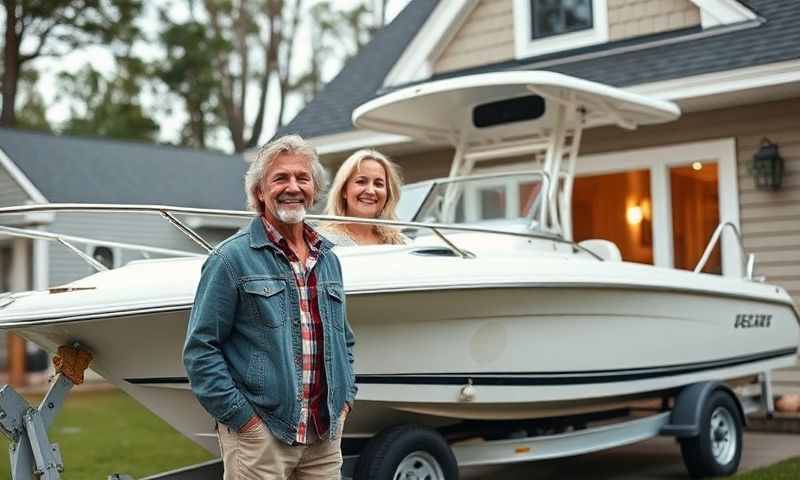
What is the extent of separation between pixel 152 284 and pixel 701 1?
664cm

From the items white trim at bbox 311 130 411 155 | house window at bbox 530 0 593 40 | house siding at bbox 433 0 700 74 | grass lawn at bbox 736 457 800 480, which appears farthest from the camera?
white trim at bbox 311 130 411 155

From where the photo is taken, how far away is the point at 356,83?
11852mm

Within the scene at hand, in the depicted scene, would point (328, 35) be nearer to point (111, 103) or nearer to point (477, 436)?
point (111, 103)

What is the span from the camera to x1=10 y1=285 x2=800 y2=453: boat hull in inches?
173

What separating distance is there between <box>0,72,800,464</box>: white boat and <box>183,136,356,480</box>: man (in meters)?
1.07

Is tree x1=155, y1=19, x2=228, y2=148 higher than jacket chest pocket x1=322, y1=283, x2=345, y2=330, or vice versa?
tree x1=155, y1=19, x2=228, y2=148

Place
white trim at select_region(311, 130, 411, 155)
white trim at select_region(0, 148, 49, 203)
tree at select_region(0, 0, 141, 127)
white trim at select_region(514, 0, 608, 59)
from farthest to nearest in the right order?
Answer: tree at select_region(0, 0, 141, 127) → white trim at select_region(0, 148, 49, 203) → white trim at select_region(311, 130, 411, 155) → white trim at select_region(514, 0, 608, 59)

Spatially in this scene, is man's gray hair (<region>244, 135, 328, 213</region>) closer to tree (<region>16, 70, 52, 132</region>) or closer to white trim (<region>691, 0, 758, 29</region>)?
white trim (<region>691, 0, 758, 29</region>)

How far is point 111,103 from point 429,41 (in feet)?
81.7

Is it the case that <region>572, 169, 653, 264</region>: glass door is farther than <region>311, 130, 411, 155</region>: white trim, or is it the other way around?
<region>572, 169, 653, 264</region>: glass door

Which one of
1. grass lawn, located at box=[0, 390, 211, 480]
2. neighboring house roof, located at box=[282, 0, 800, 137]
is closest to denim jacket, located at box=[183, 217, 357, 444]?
grass lawn, located at box=[0, 390, 211, 480]

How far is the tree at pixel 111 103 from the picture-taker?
1123 inches

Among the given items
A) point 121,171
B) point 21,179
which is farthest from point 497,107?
point 121,171

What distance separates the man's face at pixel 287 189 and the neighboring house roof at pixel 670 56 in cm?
582
